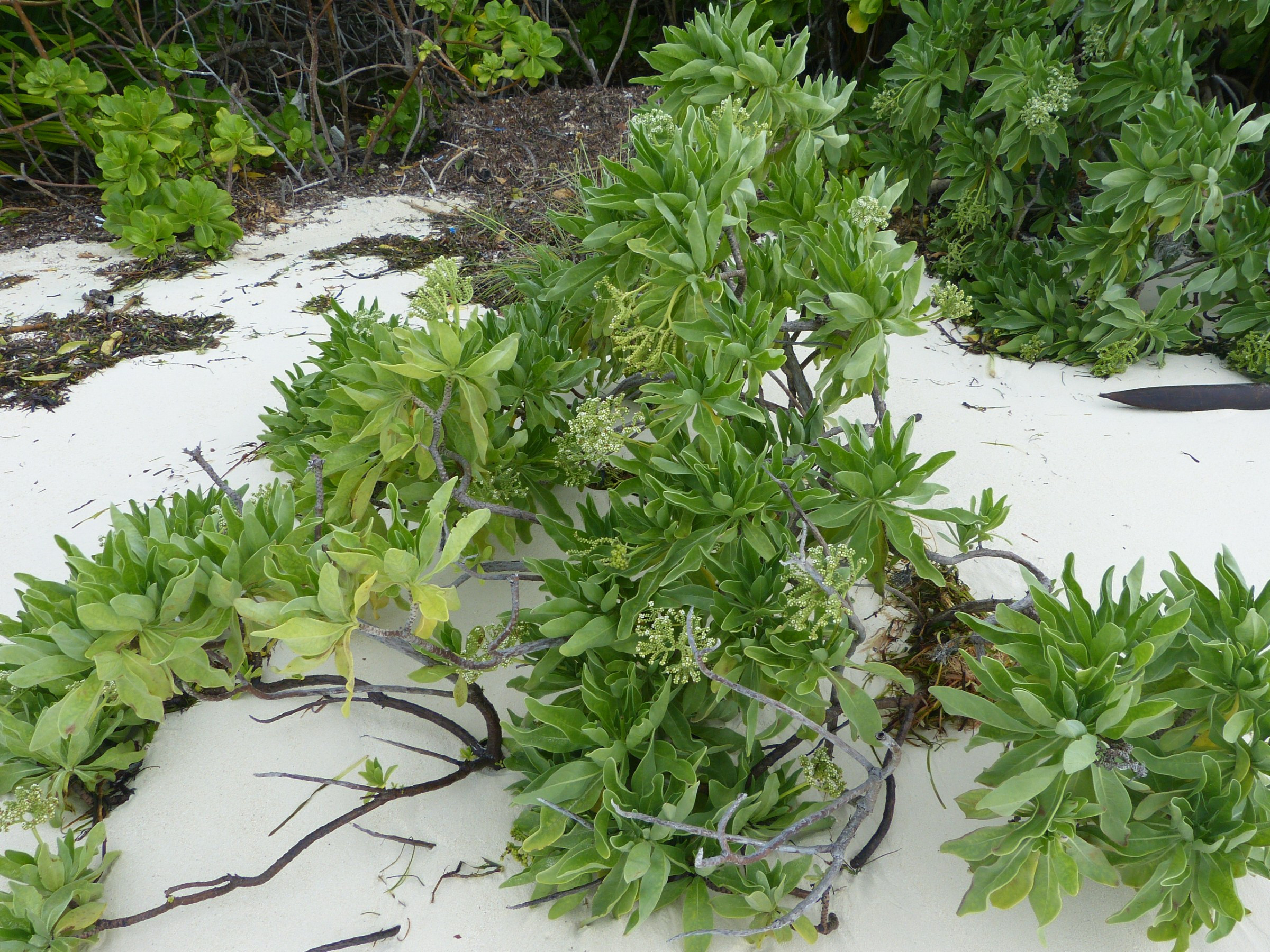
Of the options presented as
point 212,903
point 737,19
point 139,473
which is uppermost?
point 737,19

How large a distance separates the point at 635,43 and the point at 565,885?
206 inches

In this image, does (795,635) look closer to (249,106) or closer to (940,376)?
(940,376)

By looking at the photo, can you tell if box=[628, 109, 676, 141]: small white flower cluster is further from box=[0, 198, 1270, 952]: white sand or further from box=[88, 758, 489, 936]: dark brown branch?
box=[88, 758, 489, 936]: dark brown branch

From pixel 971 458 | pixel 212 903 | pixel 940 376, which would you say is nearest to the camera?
pixel 212 903

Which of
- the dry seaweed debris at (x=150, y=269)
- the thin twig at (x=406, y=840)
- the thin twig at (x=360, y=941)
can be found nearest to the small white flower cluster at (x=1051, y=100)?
the thin twig at (x=406, y=840)

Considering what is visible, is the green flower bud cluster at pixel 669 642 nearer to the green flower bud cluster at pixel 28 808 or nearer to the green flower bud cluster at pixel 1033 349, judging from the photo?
the green flower bud cluster at pixel 28 808

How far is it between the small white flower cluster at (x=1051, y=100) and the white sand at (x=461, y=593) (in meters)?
0.78

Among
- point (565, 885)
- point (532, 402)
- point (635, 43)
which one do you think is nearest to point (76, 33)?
point (635, 43)

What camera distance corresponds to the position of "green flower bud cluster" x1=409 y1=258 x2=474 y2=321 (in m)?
1.61

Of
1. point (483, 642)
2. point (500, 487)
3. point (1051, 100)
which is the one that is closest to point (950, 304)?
point (500, 487)

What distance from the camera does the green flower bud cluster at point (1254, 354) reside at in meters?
2.64

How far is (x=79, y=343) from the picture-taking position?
3.20m

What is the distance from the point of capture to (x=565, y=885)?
4.93ft

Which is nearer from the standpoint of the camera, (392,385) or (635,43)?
(392,385)
